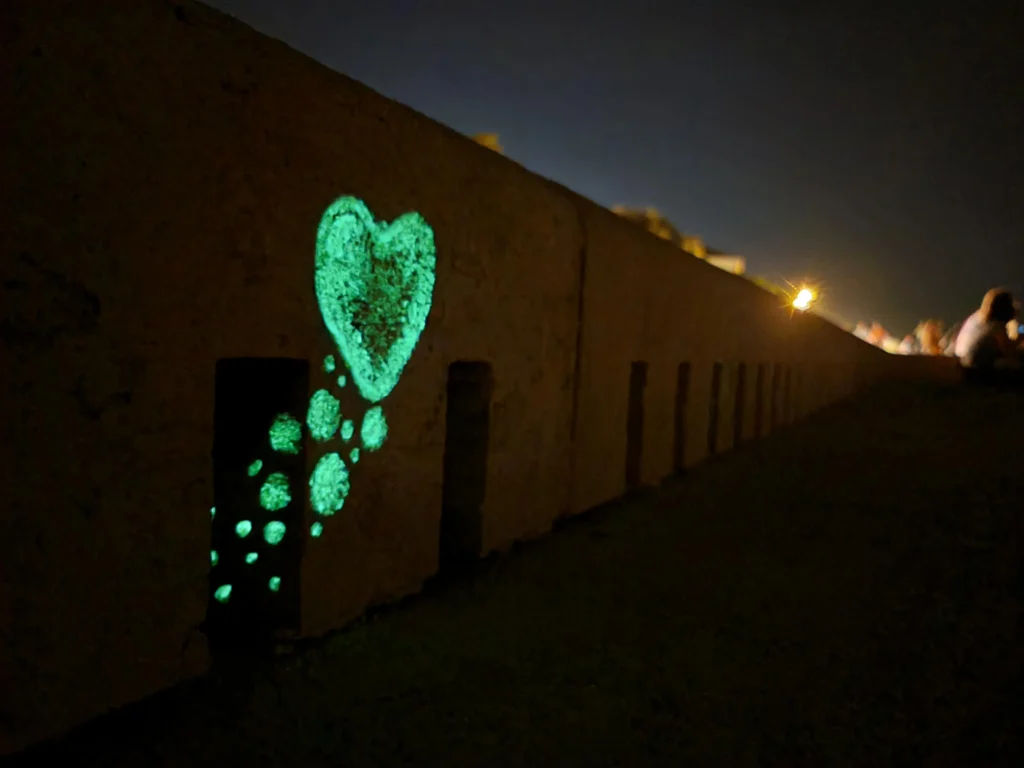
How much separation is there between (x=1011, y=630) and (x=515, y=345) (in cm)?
334

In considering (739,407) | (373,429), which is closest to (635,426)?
(373,429)

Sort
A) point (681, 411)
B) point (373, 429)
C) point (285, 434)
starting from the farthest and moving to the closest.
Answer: point (681, 411), point (373, 429), point (285, 434)

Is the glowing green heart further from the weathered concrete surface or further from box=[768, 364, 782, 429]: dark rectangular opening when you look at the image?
box=[768, 364, 782, 429]: dark rectangular opening

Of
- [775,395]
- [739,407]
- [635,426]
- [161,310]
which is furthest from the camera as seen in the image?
[775,395]

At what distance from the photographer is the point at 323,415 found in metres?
3.80

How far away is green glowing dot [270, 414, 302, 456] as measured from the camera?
374 cm

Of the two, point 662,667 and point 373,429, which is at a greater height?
point 373,429

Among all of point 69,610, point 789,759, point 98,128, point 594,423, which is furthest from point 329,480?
point 594,423

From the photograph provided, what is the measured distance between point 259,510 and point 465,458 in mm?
1878

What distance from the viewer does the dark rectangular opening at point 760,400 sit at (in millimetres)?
14383

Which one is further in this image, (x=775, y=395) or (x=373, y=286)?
(x=775, y=395)

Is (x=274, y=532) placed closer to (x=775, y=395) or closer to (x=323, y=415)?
(x=323, y=415)

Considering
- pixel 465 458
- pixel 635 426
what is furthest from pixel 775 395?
pixel 465 458

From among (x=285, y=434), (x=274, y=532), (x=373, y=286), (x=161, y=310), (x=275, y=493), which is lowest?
(x=274, y=532)
